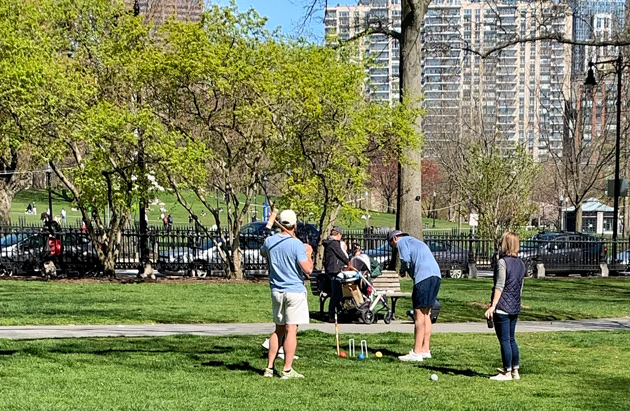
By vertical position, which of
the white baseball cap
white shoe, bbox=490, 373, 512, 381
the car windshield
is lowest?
white shoe, bbox=490, 373, 512, 381

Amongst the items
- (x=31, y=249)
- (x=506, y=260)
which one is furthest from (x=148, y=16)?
(x=506, y=260)

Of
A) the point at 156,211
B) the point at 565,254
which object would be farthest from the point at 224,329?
the point at 156,211

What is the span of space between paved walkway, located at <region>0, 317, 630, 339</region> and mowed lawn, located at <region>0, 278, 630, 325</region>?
716mm

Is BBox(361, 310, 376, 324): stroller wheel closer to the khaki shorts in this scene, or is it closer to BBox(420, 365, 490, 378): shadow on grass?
BBox(420, 365, 490, 378): shadow on grass

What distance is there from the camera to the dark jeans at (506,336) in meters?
9.30

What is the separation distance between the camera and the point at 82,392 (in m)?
8.11

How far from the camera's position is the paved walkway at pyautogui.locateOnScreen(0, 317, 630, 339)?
1330 centimetres

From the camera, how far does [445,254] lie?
104 ft

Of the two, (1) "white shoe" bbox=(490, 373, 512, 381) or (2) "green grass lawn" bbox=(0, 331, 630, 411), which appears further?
(1) "white shoe" bbox=(490, 373, 512, 381)

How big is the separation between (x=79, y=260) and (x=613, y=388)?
2013cm

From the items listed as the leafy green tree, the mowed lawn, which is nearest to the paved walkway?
the mowed lawn

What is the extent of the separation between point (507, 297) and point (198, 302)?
10901 millimetres

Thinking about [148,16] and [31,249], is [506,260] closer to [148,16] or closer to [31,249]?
[31,249]

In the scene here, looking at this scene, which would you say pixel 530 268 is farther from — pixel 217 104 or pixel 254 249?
pixel 217 104
